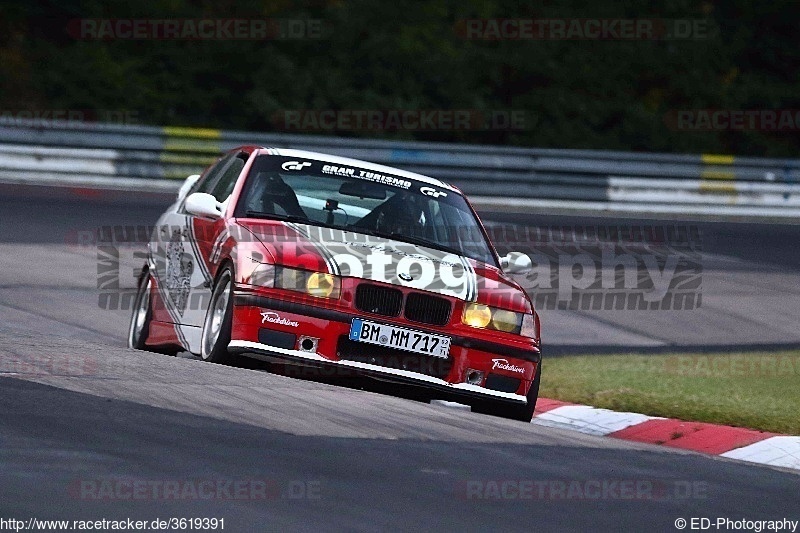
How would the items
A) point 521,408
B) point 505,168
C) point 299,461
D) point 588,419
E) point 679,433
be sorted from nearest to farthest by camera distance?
point 299,461, point 521,408, point 679,433, point 588,419, point 505,168

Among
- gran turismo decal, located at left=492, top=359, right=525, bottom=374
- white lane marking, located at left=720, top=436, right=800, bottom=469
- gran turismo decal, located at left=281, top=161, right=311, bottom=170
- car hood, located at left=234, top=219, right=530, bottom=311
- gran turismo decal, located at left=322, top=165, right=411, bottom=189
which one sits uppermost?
gran turismo decal, located at left=281, top=161, right=311, bottom=170

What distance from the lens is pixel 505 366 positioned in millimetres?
8312

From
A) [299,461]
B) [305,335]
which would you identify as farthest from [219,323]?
[299,461]

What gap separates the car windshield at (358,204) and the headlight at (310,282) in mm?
847

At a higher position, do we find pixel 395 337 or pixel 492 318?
pixel 492 318

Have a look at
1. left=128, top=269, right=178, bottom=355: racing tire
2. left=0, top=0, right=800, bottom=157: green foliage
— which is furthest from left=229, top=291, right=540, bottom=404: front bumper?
left=0, top=0, right=800, bottom=157: green foliage

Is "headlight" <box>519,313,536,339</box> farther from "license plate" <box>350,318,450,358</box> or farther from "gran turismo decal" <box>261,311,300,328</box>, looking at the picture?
"gran turismo decal" <box>261,311,300,328</box>

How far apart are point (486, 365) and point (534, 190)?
553 inches

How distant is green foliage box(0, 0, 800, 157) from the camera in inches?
1014

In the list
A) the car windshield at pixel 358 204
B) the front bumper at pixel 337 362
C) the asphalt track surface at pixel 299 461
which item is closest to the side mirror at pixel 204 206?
the car windshield at pixel 358 204

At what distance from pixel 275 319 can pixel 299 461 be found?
241 cm

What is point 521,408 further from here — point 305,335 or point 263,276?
point 263,276

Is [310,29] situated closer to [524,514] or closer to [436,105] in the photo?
[436,105]

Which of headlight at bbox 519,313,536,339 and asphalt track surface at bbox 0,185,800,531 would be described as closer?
asphalt track surface at bbox 0,185,800,531
